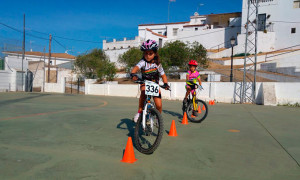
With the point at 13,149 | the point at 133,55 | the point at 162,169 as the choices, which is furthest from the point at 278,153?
the point at 133,55

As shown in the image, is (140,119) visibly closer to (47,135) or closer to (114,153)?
→ (114,153)

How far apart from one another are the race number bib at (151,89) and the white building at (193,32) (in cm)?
4226

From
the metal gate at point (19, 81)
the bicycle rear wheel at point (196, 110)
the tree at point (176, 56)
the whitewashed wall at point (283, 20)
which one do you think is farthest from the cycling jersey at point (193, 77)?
the whitewashed wall at point (283, 20)

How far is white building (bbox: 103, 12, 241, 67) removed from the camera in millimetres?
47125

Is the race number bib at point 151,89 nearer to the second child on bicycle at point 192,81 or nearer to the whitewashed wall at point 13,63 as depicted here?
the second child on bicycle at point 192,81

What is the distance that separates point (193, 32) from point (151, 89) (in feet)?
160

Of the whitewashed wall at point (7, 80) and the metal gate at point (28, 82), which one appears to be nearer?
the whitewashed wall at point (7, 80)

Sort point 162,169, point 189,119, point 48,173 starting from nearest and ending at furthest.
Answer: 1. point 48,173
2. point 162,169
3. point 189,119

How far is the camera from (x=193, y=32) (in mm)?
50531

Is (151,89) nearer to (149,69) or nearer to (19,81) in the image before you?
(149,69)

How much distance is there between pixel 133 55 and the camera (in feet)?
118

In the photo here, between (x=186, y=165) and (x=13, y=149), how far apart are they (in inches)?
111

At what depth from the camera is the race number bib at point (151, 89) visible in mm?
4114

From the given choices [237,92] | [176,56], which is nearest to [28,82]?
[176,56]
